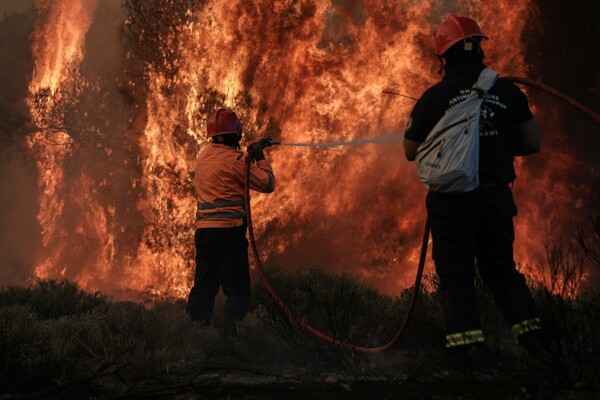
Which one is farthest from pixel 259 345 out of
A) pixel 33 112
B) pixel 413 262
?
pixel 33 112

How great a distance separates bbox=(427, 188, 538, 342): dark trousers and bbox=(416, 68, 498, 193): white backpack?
0.48 feet

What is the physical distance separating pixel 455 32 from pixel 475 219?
1.17 m

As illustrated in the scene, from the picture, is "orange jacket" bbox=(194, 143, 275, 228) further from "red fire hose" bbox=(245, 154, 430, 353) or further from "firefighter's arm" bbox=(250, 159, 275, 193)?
"red fire hose" bbox=(245, 154, 430, 353)

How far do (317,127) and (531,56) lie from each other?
3.86m

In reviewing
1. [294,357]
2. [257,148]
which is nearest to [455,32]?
[257,148]

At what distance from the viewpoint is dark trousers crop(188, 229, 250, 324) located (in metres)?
6.51

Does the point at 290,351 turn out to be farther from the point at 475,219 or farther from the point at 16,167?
the point at 16,167

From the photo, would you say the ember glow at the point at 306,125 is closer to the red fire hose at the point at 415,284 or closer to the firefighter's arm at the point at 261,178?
the firefighter's arm at the point at 261,178

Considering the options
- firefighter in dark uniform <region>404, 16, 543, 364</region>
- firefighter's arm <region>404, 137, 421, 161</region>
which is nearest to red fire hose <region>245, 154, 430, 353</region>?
firefighter in dark uniform <region>404, 16, 543, 364</region>

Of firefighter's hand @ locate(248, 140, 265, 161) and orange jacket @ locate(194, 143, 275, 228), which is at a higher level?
firefighter's hand @ locate(248, 140, 265, 161)

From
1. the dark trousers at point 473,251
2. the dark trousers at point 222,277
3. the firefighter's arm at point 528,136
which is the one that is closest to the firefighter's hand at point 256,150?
the dark trousers at point 222,277

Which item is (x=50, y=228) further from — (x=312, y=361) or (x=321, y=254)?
(x=312, y=361)

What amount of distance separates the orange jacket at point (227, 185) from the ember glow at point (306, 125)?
17.9 feet

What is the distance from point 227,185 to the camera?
6.54 metres
